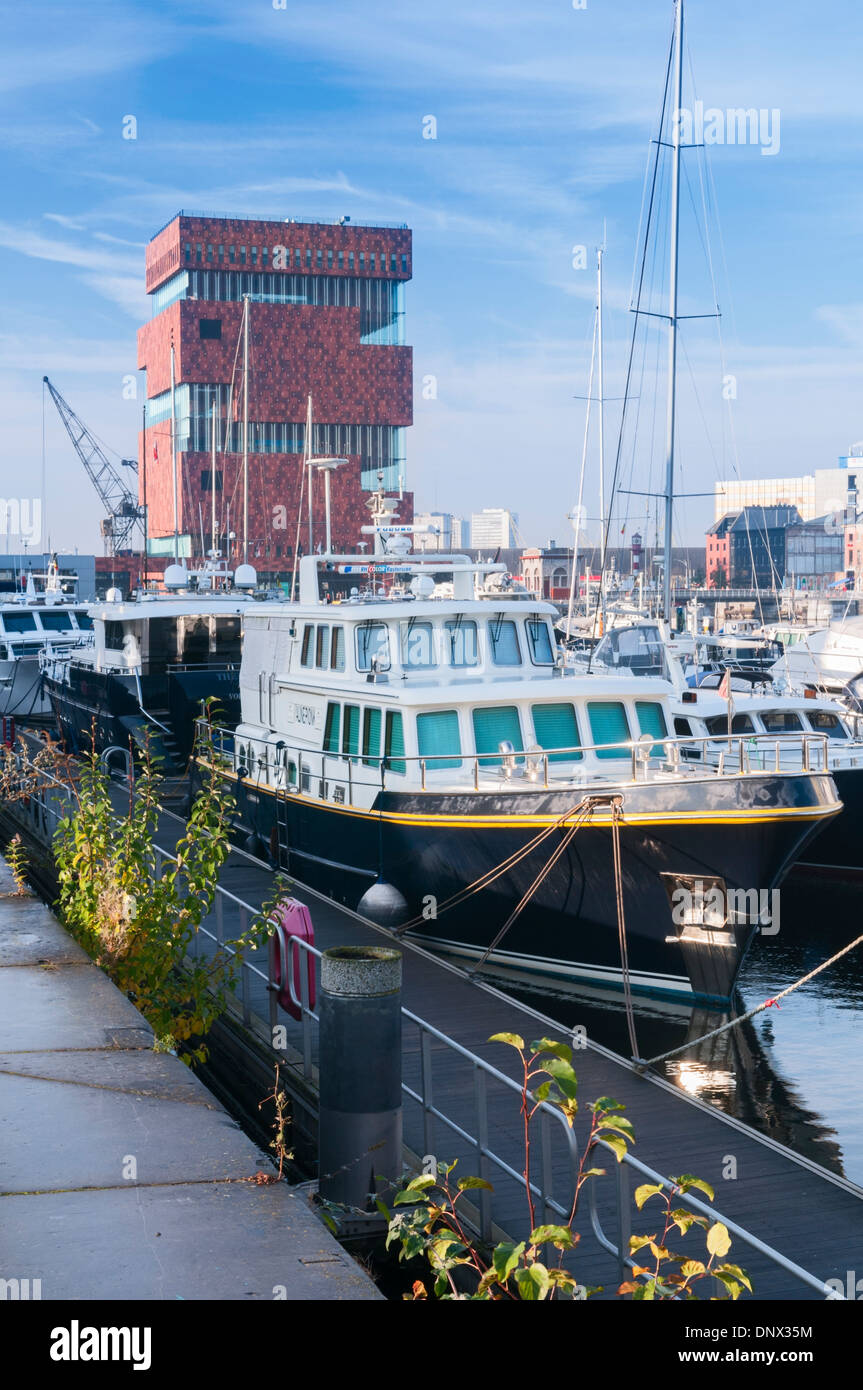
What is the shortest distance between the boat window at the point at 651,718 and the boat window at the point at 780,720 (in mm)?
6171

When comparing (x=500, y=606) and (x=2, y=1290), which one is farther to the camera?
(x=500, y=606)

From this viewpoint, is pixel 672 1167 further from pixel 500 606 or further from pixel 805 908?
pixel 805 908

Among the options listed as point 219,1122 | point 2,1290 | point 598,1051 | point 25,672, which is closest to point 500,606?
point 598,1051

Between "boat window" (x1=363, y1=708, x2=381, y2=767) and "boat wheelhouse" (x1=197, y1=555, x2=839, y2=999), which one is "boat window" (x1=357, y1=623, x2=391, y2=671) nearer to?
"boat wheelhouse" (x1=197, y1=555, x2=839, y2=999)

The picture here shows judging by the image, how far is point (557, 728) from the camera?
16859 millimetres

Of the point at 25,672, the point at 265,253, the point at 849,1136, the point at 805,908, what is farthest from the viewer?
the point at 265,253

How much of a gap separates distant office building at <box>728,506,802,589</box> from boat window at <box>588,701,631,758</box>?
162 metres

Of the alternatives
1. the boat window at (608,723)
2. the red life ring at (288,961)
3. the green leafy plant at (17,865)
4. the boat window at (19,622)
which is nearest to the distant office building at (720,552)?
the boat window at (19,622)

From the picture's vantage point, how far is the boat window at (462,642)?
18.1 m

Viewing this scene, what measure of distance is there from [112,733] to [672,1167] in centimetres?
2181

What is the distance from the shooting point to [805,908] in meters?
23.5

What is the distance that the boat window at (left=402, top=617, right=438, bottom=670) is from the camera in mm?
17922

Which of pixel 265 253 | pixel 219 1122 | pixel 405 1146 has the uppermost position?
pixel 265 253
